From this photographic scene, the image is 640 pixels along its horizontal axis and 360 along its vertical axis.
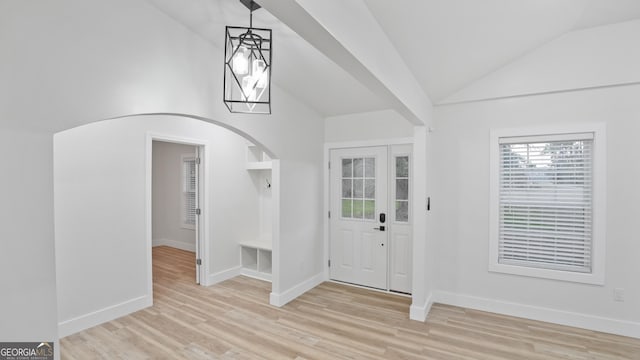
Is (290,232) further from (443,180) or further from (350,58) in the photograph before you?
(350,58)

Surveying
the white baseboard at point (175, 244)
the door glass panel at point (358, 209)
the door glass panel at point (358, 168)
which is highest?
the door glass panel at point (358, 168)

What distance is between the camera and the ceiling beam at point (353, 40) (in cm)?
116

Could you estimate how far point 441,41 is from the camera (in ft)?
7.58

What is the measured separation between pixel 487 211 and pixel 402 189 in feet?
3.45

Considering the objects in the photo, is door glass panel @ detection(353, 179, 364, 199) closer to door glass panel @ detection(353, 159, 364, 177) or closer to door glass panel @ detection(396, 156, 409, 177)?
door glass panel @ detection(353, 159, 364, 177)

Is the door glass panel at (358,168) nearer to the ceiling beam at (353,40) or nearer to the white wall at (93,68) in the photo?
the ceiling beam at (353,40)

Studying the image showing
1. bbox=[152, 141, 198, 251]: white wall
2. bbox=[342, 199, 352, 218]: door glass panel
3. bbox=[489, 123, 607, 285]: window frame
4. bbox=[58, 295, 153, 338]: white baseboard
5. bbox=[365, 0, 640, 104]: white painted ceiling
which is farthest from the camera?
bbox=[152, 141, 198, 251]: white wall

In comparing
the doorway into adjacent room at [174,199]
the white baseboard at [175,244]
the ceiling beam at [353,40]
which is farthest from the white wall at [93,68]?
the doorway into adjacent room at [174,199]

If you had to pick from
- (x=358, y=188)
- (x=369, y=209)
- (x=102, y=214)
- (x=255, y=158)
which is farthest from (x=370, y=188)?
(x=102, y=214)

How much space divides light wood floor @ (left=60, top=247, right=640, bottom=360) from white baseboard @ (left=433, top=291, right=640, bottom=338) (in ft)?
0.30

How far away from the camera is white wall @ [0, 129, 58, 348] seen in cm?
141

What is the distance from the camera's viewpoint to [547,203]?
10.8ft

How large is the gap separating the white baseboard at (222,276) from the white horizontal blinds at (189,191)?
221 centimetres

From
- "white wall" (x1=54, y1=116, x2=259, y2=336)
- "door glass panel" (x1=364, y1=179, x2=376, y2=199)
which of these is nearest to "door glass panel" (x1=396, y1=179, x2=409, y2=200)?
"door glass panel" (x1=364, y1=179, x2=376, y2=199)
